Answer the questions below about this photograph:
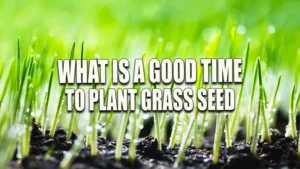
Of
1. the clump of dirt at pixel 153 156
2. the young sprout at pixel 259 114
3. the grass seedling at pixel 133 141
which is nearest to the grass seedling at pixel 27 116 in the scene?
the clump of dirt at pixel 153 156

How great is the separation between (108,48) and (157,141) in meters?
1.02

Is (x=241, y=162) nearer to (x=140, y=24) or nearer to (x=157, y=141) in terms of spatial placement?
(x=157, y=141)

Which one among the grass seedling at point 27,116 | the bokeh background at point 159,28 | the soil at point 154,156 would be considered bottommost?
the soil at point 154,156

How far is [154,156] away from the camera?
135cm

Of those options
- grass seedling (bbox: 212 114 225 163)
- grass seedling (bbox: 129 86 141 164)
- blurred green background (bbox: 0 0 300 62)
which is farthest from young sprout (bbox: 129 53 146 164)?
blurred green background (bbox: 0 0 300 62)

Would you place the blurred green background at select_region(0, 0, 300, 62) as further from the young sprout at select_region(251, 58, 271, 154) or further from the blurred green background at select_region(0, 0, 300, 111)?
the young sprout at select_region(251, 58, 271, 154)

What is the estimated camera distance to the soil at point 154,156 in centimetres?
117

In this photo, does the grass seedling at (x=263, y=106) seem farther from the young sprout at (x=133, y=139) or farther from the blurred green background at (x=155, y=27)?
the young sprout at (x=133, y=139)

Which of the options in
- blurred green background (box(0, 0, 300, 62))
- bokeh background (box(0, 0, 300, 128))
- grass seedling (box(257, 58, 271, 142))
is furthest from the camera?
blurred green background (box(0, 0, 300, 62))

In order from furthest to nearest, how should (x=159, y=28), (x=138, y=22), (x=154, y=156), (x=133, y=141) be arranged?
(x=138, y=22), (x=159, y=28), (x=154, y=156), (x=133, y=141)

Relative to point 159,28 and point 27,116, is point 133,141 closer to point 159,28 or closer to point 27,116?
point 27,116

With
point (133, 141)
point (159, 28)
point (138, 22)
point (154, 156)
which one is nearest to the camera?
point (133, 141)

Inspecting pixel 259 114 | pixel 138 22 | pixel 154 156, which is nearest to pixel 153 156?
pixel 154 156

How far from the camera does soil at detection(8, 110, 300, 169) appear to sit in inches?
46.1
